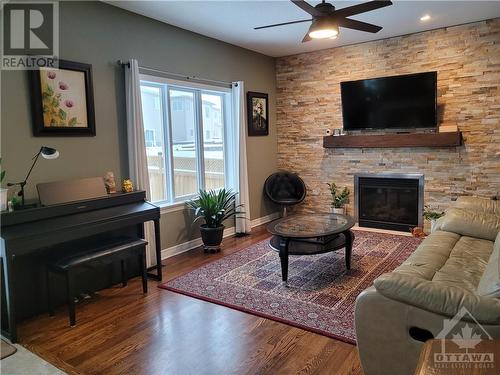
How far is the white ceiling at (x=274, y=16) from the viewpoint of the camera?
3775 millimetres

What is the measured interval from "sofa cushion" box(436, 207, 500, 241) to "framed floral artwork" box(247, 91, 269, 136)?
313cm

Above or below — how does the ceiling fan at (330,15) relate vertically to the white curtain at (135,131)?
above

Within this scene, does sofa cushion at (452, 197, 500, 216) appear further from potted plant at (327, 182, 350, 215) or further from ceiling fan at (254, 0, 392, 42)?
potted plant at (327, 182, 350, 215)

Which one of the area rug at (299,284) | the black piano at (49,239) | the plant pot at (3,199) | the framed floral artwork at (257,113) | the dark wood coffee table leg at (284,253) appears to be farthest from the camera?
the framed floral artwork at (257,113)

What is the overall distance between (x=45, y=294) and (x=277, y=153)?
4152 mm

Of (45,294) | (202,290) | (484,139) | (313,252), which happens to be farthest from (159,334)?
(484,139)

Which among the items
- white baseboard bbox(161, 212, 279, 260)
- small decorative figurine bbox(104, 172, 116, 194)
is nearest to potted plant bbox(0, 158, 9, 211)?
small decorative figurine bbox(104, 172, 116, 194)

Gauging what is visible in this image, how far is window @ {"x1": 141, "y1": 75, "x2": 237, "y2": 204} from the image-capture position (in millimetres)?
4371

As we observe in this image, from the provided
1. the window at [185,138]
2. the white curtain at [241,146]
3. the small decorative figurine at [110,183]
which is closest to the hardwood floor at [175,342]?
the small decorative figurine at [110,183]

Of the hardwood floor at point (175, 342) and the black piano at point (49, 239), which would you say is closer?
the hardwood floor at point (175, 342)

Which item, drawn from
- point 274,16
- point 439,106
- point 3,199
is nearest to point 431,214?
point 439,106

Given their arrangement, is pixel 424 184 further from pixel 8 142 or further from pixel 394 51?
pixel 8 142

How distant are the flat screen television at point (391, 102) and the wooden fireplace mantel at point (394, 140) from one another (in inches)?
4.7

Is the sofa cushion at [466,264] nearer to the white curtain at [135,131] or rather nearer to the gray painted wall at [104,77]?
the white curtain at [135,131]
